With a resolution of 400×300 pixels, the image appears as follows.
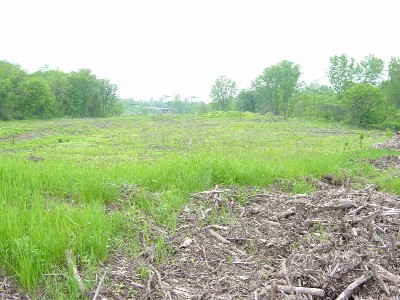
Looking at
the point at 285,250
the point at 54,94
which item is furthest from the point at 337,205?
the point at 54,94

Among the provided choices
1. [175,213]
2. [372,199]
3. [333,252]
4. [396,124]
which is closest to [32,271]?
[175,213]

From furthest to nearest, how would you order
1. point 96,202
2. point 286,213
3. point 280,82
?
point 280,82 → point 96,202 → point 286,213

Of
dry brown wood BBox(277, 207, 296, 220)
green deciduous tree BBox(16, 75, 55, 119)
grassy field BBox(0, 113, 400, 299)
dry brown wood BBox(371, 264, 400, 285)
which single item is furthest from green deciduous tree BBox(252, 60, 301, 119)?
dry brown wood BBox(371, 264, 400, 285)

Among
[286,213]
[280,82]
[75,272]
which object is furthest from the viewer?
[280,82]

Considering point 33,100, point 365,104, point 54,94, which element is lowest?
point 365,104

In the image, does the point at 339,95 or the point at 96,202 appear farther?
the point at 339,95

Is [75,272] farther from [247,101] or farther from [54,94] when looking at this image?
[247,101]

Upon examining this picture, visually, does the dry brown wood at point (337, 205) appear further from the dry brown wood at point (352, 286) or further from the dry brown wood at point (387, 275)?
the dry brown wood at point (352, 286)

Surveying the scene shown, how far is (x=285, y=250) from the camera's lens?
3240mm

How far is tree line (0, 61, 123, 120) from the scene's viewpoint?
4306 cm

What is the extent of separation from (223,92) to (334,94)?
35090mm

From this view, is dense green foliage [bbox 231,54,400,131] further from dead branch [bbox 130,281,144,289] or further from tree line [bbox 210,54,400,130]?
dead branch [bbox 130,281,144,289]

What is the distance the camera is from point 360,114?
3462 centimetres

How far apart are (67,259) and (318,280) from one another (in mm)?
2057
